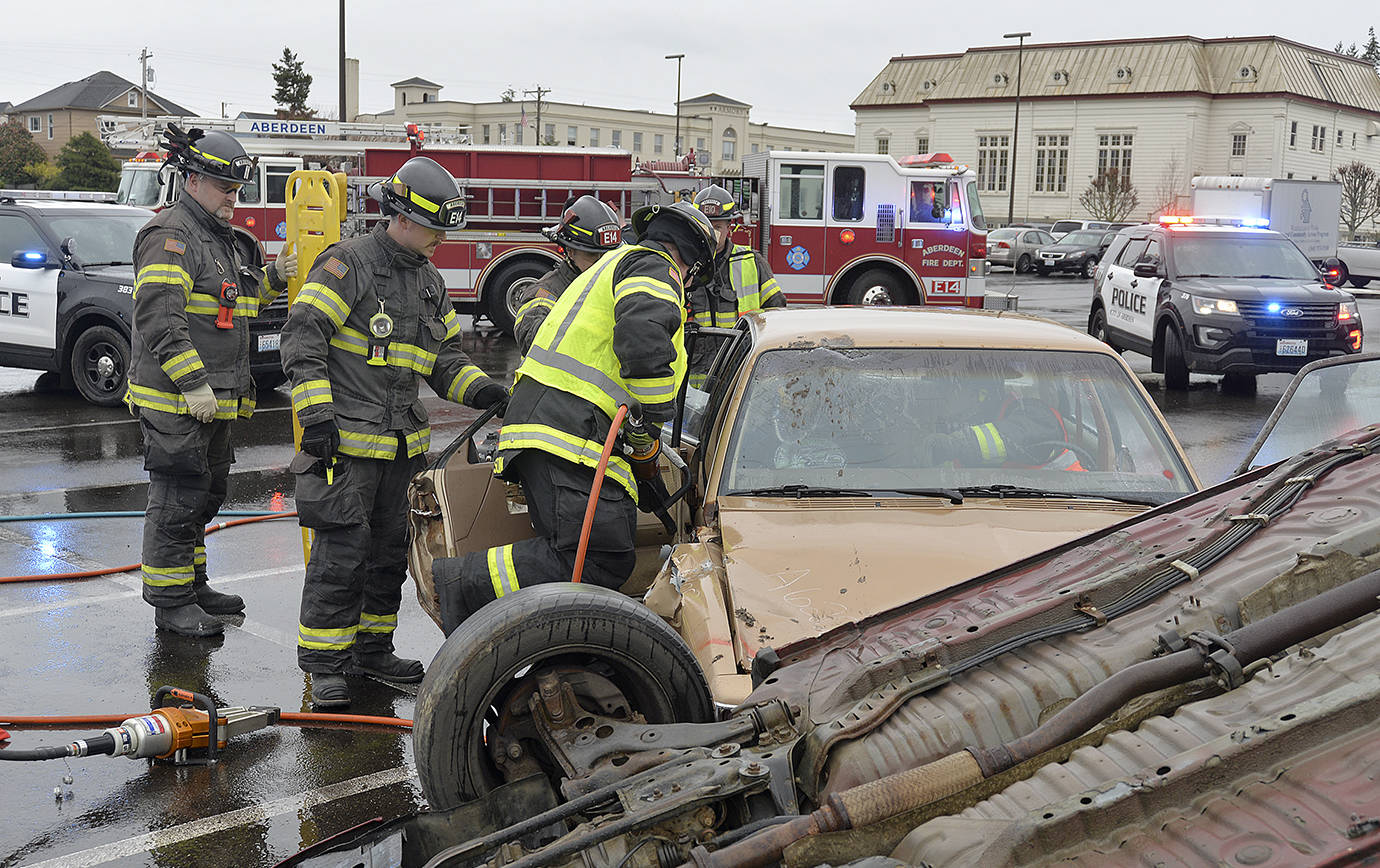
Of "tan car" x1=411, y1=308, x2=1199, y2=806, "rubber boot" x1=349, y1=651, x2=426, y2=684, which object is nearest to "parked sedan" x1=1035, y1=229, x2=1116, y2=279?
"tan car" x1=411, y1=308, x2=1199, y2=806

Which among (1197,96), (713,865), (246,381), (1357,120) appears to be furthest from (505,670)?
(1357,120)

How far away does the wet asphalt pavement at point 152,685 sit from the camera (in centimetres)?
377

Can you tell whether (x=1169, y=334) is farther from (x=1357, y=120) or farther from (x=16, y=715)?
(x=1357, y=120)

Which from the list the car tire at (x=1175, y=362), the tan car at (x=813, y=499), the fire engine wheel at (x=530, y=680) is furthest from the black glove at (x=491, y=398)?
the car tire at (x=1175, y=362)

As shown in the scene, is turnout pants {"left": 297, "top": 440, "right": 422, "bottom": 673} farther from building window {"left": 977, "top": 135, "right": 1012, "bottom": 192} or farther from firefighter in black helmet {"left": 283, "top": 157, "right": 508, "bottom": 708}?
building window {"left": 977, "top": 135, "right": 1012, "bottom": 192}

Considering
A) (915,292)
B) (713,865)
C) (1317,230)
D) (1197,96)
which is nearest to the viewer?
(713,865)

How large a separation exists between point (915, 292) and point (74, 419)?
11.4 meters

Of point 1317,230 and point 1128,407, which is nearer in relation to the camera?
point 1128,407

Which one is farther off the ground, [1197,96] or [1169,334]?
[1197,96]

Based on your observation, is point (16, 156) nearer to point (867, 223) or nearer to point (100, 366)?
point (867, 223)

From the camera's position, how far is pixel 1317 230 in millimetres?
30188

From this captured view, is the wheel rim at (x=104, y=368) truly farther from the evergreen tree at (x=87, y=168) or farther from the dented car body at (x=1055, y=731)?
the evergreen tree at (x=87, y=168)

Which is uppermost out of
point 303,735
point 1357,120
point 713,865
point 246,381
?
point 1357,120

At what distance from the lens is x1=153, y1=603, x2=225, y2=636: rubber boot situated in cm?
547
